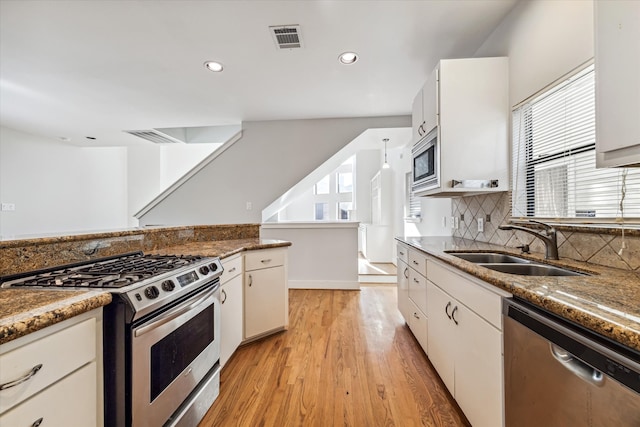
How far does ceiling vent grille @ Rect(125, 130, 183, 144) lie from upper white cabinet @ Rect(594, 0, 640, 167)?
17.2 feet

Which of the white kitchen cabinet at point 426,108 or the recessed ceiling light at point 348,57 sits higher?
the recessed ceiling light at point 348,57

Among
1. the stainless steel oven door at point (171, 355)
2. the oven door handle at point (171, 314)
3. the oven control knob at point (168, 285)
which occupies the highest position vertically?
the oven control knob at point (168, 285)

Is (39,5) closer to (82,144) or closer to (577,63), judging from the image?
(577,63)

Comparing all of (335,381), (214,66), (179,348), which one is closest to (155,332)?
(179,348)

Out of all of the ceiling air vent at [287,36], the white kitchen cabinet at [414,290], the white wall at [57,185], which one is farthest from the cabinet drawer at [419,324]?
Answer: the white wall at [57,185]

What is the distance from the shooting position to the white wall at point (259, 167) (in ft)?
12.6

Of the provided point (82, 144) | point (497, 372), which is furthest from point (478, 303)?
point (82, 144)

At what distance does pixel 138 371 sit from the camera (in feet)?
3.14

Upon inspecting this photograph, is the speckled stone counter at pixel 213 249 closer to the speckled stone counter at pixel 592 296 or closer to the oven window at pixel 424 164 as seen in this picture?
the oven window at pixel 424 164

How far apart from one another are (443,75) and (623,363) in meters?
1.91

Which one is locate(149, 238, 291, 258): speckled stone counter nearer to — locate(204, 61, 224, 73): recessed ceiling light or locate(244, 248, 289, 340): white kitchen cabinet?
locate(244, 248, 289, 340): white kitchen cabinet

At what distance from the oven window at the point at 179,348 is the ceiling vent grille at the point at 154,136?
420cm

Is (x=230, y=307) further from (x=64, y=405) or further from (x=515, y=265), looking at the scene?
(x=515, y=265)

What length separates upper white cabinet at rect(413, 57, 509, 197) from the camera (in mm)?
1882
